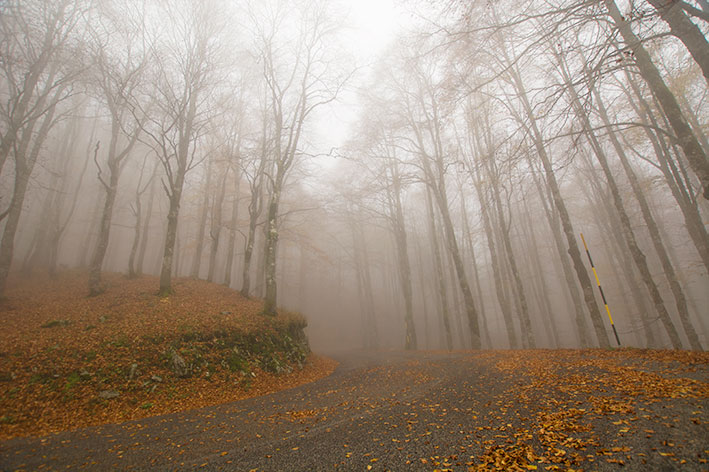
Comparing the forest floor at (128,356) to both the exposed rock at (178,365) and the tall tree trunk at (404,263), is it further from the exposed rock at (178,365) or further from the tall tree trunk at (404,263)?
the tall tree trunk at (404,263)

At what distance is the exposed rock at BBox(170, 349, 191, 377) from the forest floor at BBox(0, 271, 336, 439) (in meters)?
0.03

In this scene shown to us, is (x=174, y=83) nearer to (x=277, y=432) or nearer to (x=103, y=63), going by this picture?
(x=103, y=63)

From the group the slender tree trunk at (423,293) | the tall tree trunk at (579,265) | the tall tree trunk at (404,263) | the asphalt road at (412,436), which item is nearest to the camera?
the asphalt road at (412,436)

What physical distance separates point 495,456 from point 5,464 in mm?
5471

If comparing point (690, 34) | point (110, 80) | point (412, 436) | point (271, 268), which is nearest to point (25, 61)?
point (110, 80)

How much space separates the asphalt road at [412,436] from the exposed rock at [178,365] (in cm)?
161

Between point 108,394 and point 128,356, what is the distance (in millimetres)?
1011

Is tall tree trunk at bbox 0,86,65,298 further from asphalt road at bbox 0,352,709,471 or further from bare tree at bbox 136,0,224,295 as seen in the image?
asphalt road at bbox 0,352,709,471

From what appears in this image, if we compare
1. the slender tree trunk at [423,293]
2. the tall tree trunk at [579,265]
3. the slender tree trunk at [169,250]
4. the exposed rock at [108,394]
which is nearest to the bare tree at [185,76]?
the slender tree trunk at [169,250]

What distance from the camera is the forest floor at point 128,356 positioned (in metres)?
4.85

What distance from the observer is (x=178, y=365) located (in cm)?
636

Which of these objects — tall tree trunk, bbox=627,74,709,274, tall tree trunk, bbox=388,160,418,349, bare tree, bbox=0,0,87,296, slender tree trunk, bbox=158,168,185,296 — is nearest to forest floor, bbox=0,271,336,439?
slender tree trunk, bbox=158,168,185,296

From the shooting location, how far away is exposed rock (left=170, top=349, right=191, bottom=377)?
6262 mm

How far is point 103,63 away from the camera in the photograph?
10414 mm
